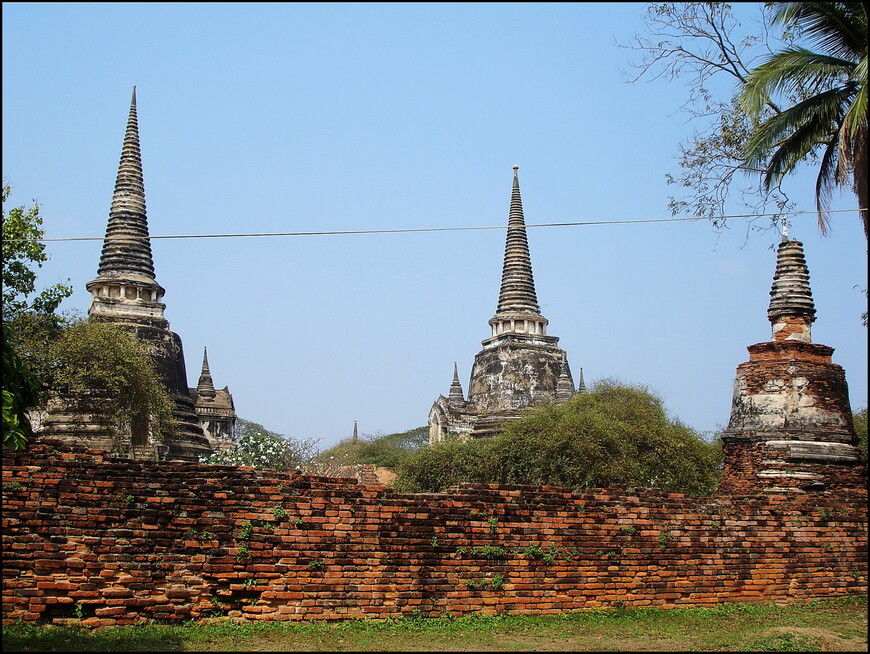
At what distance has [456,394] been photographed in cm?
4500

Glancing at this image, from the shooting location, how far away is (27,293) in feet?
65.2

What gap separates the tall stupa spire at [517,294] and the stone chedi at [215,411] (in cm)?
1326

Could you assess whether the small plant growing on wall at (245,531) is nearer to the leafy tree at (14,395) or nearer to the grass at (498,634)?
the grass at (498,634)

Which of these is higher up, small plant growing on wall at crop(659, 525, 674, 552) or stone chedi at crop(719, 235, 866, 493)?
stone chedi at crop(719, 235, 866, 493)

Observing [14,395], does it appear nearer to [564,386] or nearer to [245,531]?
[245,531]

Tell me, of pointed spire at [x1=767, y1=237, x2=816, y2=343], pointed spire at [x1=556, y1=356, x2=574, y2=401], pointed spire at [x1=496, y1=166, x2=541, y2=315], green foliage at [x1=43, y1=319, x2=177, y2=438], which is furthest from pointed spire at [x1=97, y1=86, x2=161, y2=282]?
pointed spire at [x1=767, y1=237, x2=816, y2=343]

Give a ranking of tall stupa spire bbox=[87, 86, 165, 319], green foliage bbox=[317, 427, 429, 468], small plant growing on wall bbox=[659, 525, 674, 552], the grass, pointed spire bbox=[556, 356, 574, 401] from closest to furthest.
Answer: the grass, small plant growing on wall bbox=[659, 525, 674, 552], tall stupa spire bbox=[87, 86, 165, 319], pointed spire bbox=[556, 356, 574, 401], green foliage bbox=[317, 427, 429, 468]

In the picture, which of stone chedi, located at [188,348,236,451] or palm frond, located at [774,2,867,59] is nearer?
palm frond, located at [774,2,867,59]

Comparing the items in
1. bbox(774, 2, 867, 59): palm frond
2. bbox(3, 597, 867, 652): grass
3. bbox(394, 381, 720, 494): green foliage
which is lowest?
bbox(3, 597, 867, 652): grass

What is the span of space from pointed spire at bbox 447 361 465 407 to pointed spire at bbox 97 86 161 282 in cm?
1669

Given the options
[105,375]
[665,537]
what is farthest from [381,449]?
[665,537]

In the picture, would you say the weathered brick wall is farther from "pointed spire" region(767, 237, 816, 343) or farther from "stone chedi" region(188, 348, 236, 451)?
A: "stone chedi" region(188, 348, 236, 451)

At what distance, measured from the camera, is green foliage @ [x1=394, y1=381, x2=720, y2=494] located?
81.8 feet

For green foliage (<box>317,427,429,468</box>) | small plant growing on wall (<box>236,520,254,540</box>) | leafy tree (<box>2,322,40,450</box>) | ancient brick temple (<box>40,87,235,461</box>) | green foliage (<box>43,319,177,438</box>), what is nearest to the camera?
leafy tree (<box>2,322,40,450</box>)
